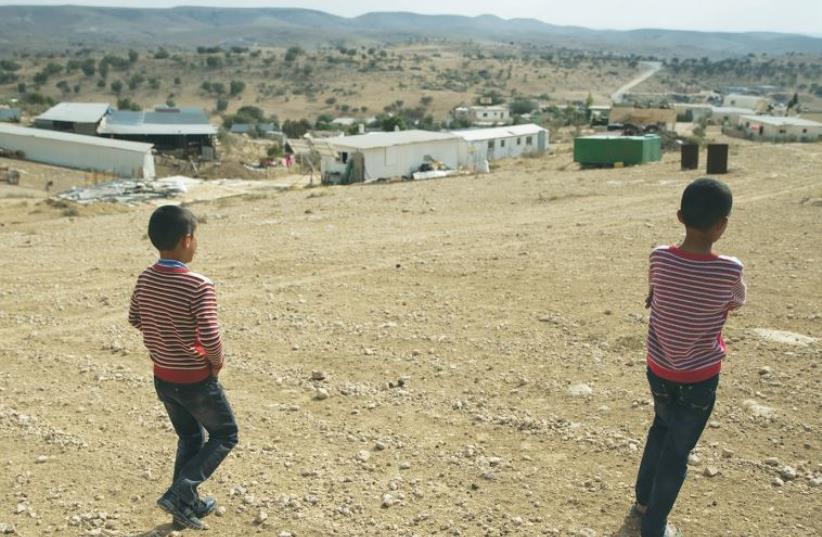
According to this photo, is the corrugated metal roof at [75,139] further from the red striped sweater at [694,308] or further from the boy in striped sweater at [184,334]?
the red striped sweater at [694,308]

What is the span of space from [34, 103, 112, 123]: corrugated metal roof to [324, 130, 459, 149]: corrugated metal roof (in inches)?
873

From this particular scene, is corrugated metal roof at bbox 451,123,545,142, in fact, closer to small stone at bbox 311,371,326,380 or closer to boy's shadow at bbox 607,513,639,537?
small stone at bbox 311,371,326,380

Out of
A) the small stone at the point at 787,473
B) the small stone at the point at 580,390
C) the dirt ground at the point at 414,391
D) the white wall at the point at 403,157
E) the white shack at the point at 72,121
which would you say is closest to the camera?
the dirt ground at the point at 414,391

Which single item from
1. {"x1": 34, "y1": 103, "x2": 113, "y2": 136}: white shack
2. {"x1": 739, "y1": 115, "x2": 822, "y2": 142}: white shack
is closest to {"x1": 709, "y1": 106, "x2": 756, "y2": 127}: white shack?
{"x1": 739, "y1": 115, "x2": 822, "y2": 142}: white shack

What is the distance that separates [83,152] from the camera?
4025 centimetres

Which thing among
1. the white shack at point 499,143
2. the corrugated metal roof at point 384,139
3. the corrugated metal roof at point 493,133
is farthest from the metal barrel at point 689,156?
the corrugated metal roof at point 493,133

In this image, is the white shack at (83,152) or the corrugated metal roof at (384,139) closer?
the corrugated metal roof at (384,139)

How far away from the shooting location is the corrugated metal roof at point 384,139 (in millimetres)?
34156

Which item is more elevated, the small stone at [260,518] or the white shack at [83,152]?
the small stone at [260,518]

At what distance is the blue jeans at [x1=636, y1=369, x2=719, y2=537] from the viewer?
423cm

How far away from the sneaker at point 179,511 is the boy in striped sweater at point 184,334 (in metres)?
0.08

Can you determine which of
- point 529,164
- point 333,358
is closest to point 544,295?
point 333,358

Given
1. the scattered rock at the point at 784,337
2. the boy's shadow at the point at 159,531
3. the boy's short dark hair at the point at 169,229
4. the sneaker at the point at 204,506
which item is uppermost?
the boy's short dark hair at the point at 169,229

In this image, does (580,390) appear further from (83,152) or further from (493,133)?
(493,133)
